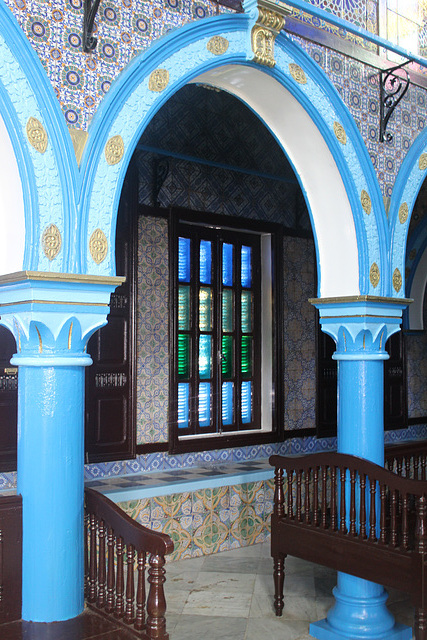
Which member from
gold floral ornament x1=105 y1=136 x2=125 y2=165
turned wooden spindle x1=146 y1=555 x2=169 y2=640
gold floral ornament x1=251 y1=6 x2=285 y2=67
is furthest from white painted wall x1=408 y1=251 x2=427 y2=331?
turned wooden spindle x1=146 y1=555 x2=169 y2=640

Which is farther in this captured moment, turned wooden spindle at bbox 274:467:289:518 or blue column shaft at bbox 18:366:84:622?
turned wooden spindle at bbox 274:467:289:518

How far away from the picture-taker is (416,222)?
9.37 m

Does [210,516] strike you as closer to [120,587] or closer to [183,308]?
[183,308]

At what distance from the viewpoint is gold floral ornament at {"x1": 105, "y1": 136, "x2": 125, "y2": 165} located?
3.86 metres

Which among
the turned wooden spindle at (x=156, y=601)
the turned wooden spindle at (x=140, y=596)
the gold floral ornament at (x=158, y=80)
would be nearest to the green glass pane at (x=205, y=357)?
the gold floral ornament at (x=158, y=80)

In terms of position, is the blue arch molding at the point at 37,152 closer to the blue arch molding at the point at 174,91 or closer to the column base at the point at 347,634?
the blue arch molding at the point at 174,91

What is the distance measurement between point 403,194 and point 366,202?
46cm

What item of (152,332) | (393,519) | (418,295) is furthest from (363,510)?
(418,295)

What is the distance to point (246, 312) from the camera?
26.5 feet

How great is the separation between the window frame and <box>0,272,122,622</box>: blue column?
3444 millimetres

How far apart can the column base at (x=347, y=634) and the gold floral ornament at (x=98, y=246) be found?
2.95 meters

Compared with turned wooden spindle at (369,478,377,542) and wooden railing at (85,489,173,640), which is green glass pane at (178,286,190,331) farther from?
wooden railing at (85,489,173,640)

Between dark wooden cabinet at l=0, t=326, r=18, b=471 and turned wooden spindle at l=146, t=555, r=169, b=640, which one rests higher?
dark wooden cabinet at l=0, t=326, r=18, b=471

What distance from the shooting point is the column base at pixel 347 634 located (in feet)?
15.5
